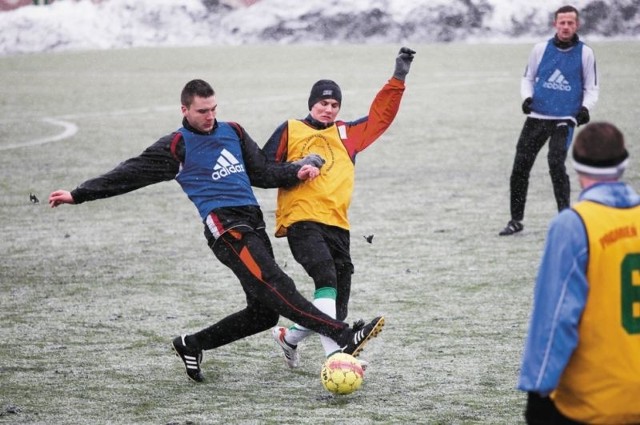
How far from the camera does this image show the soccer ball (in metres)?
6.63

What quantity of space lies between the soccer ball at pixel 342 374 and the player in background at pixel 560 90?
18.2 ft

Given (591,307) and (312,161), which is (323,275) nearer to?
(312,161)

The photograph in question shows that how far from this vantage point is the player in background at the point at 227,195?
270 inches

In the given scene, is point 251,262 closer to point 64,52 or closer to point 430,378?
point 430,378

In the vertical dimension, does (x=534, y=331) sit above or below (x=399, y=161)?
above

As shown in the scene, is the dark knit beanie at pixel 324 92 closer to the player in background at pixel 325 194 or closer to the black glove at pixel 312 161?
the player in background at pixel 325 194

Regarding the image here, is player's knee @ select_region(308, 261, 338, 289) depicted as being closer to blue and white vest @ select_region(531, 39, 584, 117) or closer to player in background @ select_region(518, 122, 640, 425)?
player in background @ select_region(518, 122, 640, 425)

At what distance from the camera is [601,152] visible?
4.09 meters

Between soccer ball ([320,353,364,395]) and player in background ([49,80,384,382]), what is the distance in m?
0.12

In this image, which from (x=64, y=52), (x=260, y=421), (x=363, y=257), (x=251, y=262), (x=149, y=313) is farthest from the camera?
(x=64, y=52)

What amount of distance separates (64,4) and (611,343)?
4229 cm

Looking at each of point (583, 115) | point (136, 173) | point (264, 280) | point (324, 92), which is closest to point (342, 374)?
point (264, 280)

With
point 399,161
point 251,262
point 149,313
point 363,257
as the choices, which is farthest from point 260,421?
point 399,161

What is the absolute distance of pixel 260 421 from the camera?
634cm
